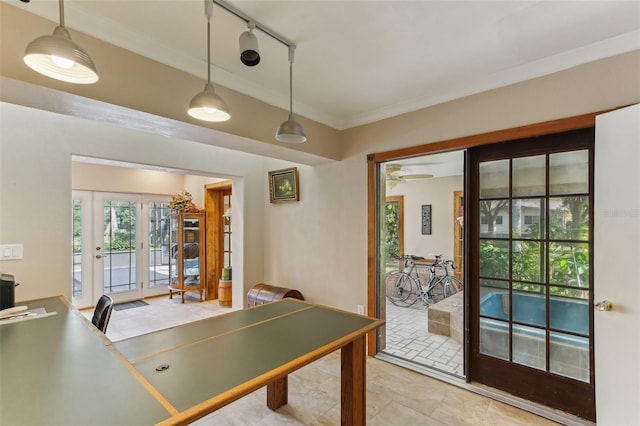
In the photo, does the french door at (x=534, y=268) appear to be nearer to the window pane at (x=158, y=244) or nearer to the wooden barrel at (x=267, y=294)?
the wooden barrel at (x=267, y=294)

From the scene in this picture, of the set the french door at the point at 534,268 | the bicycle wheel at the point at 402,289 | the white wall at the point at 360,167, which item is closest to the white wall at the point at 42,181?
the white wall at the point at 360,167

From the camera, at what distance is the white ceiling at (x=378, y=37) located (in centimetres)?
155

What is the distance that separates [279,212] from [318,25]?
2.73 m

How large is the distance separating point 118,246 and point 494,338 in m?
5.62

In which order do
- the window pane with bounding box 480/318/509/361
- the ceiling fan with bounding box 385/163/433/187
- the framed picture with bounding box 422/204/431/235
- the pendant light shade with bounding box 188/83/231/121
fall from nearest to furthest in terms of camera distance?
the pendant light shade with bounding box 188/83/231/121, the window pane with bounding box 480/318/509/361, the ceiling fan with bounding box 385/163/433/187, the framed picture with bounding box 422/204/431/235

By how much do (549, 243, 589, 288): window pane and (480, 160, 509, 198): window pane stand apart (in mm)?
533

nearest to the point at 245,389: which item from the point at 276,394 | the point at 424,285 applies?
the point at 276,394

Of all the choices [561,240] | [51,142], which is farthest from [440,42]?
[51,142]

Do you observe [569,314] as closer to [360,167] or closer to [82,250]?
[360,167]

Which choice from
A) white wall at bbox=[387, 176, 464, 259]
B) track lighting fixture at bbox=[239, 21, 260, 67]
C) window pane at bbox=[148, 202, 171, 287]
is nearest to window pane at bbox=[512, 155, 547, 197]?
track lighting fixture at bbox=[239, 21, 260, 67]

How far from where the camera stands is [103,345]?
4.65 feet

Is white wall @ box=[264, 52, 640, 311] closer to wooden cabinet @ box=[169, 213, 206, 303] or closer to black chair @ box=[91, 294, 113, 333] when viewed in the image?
wooden cabinet @ box=[169, 213, 206, 303]

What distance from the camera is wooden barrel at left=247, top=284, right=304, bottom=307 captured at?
360 cm

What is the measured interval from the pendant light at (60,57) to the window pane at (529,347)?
3.09 meters
